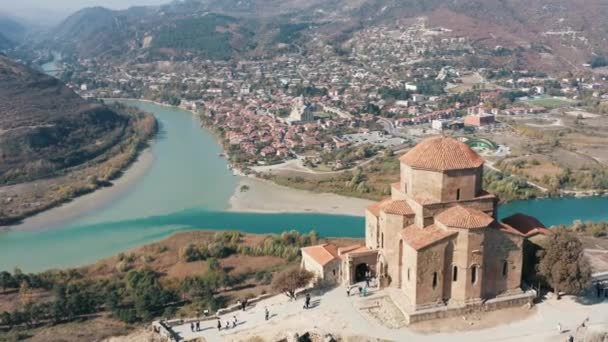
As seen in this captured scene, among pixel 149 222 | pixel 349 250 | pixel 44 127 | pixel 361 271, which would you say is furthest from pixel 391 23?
pixel 361 271

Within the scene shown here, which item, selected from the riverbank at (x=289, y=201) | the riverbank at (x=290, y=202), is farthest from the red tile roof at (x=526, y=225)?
the riverbank at (x=290, y=202)

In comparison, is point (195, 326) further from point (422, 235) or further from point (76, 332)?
point (422, 235)

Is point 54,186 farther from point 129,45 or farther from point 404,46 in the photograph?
point 129,45

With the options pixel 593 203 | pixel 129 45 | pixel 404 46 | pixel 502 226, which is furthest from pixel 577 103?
pixel 129 45

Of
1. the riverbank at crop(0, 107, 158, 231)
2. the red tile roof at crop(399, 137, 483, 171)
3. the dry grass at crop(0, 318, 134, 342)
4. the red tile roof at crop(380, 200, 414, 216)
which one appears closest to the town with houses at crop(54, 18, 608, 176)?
the riverbank at crop(0, 107, 158, 231)

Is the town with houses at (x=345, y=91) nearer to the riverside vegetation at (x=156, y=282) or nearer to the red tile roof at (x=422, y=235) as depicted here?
the riverside vegetation at (x=156, y=282)

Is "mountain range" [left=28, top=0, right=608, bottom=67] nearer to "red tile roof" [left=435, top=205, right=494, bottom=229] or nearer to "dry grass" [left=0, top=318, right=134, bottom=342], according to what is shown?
"red tile roof" [left=435, top=205, right=494, bottom=229]
